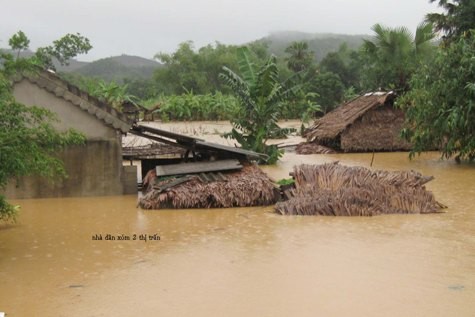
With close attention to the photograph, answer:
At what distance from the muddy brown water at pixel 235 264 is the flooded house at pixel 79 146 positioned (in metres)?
1.08

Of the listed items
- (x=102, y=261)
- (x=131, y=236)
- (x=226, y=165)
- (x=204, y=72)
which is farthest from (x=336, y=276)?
(x=204, y=72)

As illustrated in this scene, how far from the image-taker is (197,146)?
1184cm

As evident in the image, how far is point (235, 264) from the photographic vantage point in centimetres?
674

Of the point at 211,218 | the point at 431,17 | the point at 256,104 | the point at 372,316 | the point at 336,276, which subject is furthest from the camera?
the point at 431,17

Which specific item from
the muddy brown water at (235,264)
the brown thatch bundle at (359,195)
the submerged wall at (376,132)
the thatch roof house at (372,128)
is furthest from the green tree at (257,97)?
the muddy brown water at (235,264)

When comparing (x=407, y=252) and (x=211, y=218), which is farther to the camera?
(x=211, y=218)

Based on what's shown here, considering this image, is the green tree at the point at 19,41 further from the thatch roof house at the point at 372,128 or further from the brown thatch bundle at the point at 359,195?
the thatch roof house at the point at 372,128

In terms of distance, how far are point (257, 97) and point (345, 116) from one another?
18.4ft

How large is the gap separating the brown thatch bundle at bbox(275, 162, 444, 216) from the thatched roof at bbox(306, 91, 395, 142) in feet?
32.4

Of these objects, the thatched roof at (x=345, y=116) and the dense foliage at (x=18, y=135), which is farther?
the thatched roof at (x=345, y=116)

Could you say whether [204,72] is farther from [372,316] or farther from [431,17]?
[372,316]

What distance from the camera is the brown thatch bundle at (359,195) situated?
958 centimetres

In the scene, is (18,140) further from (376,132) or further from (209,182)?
(376,132)

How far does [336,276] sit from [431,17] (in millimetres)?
21437
